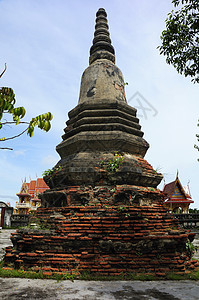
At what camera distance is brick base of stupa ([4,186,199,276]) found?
3.93 metres

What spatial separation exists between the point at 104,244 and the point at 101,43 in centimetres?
598

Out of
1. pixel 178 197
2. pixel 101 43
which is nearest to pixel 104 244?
pixel 101 43

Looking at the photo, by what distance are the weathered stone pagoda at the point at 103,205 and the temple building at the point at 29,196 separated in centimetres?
1861

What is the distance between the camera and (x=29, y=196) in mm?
24594

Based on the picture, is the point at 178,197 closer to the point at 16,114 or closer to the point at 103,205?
the point at 103,205

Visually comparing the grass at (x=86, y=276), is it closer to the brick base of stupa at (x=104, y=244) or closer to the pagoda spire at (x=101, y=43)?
the brick base of stupa at (x=104, y=244)

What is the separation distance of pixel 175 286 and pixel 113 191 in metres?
2.00

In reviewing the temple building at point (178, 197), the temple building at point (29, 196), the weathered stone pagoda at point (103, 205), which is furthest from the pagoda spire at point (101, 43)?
the temple building at point (29, 196)

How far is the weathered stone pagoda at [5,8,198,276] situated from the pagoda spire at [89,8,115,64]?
0.37m

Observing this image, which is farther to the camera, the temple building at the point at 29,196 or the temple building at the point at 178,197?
the temple building at the point at 29,196

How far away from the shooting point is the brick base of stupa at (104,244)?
155 inches

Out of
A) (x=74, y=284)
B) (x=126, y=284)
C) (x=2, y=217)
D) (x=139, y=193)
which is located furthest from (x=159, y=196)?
(x=2, y=217)

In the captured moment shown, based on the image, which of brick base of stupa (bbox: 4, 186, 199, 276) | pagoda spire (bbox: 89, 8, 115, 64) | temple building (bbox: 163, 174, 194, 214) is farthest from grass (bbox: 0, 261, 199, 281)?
temple building (bbox: 163, 174, 194, 214)

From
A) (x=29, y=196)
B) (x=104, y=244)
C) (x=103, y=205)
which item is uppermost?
(x=29, y=196)
